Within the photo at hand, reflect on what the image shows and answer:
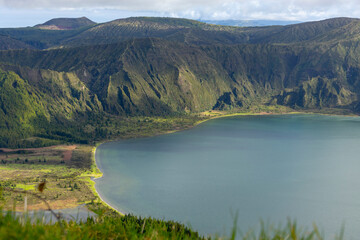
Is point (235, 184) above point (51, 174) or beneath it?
above

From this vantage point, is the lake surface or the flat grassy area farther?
the flat grassy area

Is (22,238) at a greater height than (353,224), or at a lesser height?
greater

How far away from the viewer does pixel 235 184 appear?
133 m

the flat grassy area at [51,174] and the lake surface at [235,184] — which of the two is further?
the flat grassy area at [51,174]

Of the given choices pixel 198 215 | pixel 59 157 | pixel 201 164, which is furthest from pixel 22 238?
pixel 59 157

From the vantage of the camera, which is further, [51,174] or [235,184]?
[51,174]

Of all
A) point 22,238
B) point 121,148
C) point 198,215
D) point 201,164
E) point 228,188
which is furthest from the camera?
point 121,148

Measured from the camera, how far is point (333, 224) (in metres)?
96.9

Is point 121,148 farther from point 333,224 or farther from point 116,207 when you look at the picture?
point 333,224

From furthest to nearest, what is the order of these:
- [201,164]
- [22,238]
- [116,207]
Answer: [201,164] < [116,207] < [22,238]

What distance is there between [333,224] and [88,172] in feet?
283

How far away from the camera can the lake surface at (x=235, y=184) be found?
104m

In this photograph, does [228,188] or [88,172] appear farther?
[88,172]

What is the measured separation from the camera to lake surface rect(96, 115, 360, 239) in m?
104
